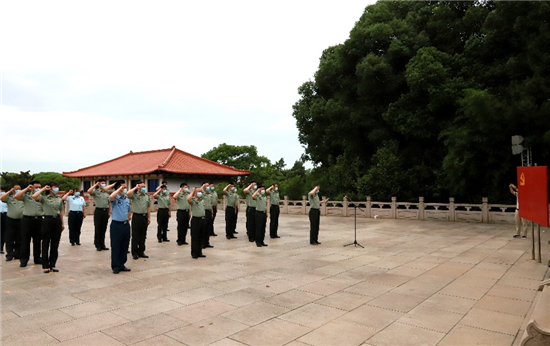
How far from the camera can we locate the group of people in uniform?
6789 millimetres

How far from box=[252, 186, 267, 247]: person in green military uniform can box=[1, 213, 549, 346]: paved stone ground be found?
72 cm

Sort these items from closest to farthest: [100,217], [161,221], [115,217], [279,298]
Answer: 1. [279,298]
2. [115,217]
3. [100,217]
4. [161,221]

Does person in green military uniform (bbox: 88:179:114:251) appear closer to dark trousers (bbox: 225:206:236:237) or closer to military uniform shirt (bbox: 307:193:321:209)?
dark trousers (bbox: 225:206:236:237)

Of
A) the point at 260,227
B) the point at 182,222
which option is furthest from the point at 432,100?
the point at 182,222

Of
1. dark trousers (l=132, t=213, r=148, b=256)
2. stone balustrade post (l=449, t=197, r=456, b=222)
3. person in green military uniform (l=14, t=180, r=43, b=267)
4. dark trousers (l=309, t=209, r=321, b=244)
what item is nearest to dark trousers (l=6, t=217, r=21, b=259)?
person in green military uniform (l=14, t=180, r=43, b=267)

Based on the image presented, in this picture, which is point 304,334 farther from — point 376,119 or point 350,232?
point 376,119

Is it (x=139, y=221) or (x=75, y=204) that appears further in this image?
(x=75, y=204)

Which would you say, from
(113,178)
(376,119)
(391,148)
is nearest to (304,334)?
(391,148)

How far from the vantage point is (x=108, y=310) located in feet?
15.3

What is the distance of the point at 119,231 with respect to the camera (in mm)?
6715

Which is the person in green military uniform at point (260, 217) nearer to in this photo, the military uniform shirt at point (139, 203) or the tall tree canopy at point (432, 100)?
the military uniform shirt at point (139, 203)

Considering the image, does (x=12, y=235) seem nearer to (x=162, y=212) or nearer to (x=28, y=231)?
(x=28, y=231)

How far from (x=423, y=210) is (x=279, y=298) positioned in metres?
13.8

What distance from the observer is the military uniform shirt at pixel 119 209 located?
680cm
